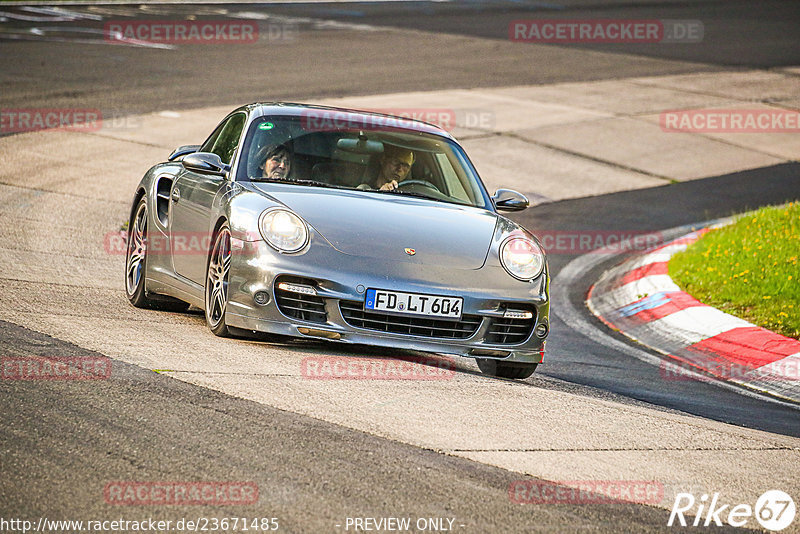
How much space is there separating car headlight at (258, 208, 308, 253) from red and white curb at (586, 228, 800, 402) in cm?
288

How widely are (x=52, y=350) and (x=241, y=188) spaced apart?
171 cm

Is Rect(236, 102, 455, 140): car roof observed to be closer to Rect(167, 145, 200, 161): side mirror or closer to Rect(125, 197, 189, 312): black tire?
Rect(167, 145, 200, 161): side mirror

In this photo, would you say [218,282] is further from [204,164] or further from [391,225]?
[391,225]

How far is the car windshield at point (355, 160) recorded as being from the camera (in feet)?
24.1

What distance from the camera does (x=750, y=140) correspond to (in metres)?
18.4

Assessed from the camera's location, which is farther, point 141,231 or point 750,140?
point 750,140

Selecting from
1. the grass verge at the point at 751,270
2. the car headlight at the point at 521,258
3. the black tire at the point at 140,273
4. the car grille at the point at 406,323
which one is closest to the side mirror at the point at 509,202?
the car headlight at the point at 521,258

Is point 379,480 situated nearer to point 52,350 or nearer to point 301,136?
point 52,350

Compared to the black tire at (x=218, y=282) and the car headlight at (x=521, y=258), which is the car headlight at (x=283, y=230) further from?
the car headlight at (x=521, y=258)

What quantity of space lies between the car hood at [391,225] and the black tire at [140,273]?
4.39 ft

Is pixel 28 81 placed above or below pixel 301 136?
below

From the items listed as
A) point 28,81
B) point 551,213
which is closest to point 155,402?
point 551,213

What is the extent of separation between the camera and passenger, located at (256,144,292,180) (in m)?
7.29

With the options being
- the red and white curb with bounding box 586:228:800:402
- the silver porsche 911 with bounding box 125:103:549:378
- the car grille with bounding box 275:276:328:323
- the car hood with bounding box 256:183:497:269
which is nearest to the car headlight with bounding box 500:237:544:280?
the silver porsche 911 with bounding box 125:103:549:378
